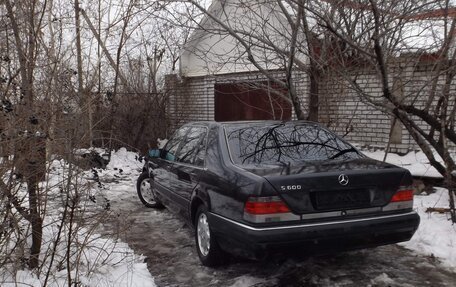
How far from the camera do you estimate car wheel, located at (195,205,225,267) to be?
13.5ft

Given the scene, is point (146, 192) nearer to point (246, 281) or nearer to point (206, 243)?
point (206, 243)

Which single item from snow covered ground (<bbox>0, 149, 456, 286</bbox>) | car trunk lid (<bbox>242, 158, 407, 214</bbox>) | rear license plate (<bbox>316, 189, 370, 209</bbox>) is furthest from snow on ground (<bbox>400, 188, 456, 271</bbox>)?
rear license plate (<bbox>316, 189, 370, 209</bbox>)

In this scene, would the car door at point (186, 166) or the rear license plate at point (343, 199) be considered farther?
the car door at point (186, 166)

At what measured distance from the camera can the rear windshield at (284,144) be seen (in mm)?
3990

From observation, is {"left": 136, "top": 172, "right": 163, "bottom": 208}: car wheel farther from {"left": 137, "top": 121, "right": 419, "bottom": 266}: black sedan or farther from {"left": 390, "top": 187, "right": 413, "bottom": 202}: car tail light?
{"left": 390, "top": 187, "right": 413, "bottom": 202}: car tail light

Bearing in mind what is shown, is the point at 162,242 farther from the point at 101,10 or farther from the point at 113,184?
the point at 101,10

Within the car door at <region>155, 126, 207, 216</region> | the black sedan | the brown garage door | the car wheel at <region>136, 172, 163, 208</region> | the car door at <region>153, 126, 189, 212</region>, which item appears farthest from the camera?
the brown garage door

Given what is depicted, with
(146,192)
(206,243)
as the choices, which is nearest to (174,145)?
(146,192)

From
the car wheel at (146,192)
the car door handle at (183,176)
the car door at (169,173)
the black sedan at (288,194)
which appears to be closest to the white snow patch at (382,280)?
the black sedan at (288,194)

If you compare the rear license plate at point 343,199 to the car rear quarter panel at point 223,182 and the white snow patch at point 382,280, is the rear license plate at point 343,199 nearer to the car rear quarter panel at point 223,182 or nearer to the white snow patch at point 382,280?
the car rear quarter panel at point 223,182

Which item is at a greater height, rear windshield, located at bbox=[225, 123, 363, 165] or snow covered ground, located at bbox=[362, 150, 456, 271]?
rear windshield, located at bbox=[225, 123, 363, 165]

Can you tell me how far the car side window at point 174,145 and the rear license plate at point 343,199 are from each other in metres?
2.39

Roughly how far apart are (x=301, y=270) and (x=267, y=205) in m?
1.06

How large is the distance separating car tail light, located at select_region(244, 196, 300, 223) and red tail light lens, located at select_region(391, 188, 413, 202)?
1.03 metres
